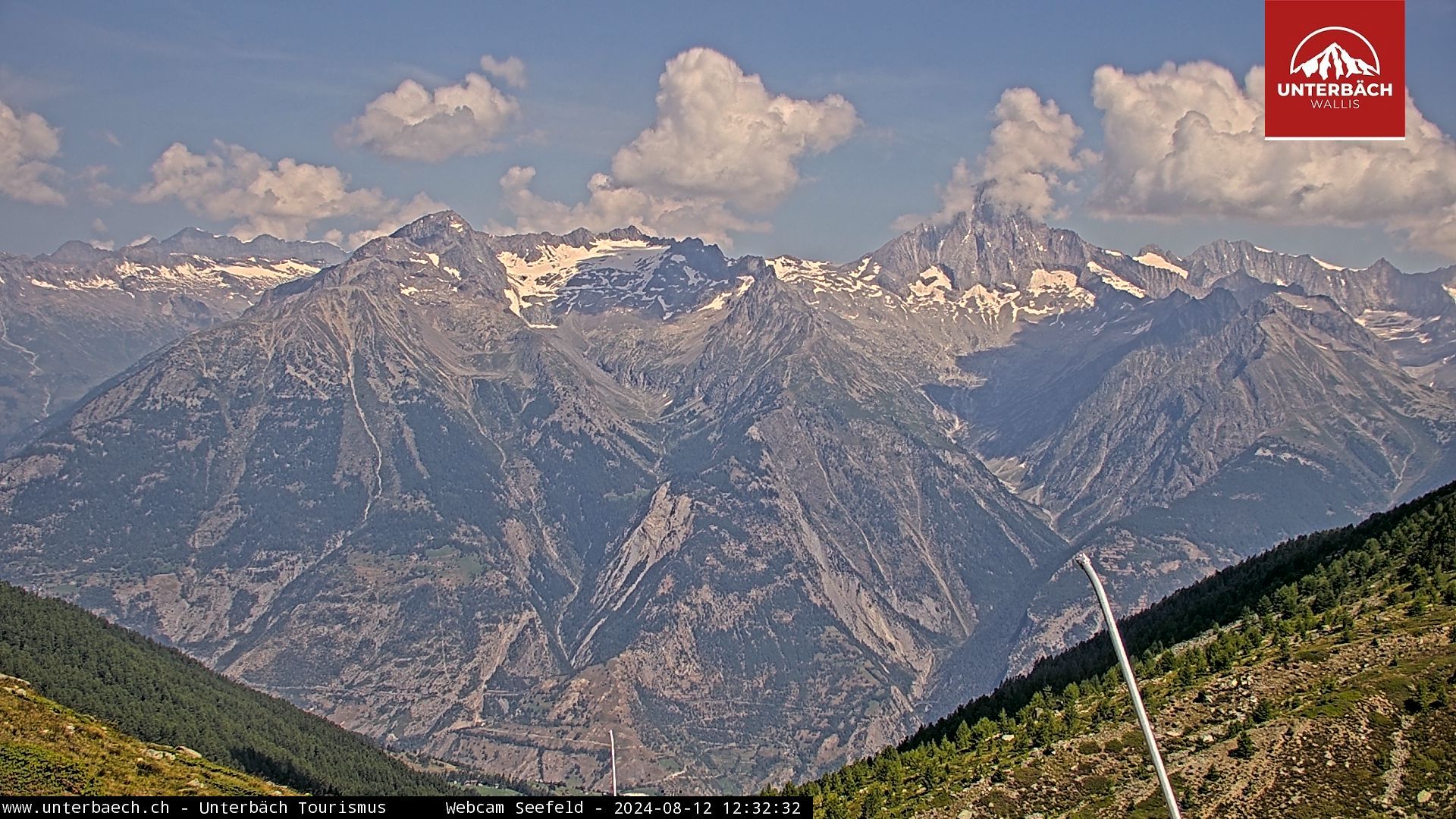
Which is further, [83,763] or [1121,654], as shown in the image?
[83,763]

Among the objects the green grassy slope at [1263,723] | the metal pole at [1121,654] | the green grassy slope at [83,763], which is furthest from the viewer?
the green grassy slope at [83,763]

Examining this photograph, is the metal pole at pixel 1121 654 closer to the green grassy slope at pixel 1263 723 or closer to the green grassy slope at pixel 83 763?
the green grassy slope at pixel 1263 723

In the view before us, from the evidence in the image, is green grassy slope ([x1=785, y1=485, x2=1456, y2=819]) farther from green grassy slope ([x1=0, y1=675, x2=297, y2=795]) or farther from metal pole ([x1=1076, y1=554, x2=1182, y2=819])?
green grassy slope ([x1=0, y1=675, x2=297, y2=795])

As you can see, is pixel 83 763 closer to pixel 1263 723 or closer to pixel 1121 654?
pixel 1263 723

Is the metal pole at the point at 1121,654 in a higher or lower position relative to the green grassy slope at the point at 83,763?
higher

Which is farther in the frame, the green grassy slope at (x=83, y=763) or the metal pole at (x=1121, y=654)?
the green grassy slope at (x=83, y=763)

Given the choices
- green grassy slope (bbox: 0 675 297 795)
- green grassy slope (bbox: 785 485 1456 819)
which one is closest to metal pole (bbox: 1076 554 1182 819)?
green grassy slope (bbox: 785 485 1456 819)

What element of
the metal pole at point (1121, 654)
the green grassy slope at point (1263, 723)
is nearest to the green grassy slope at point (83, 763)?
the green grassy slope at point (1263, 723)

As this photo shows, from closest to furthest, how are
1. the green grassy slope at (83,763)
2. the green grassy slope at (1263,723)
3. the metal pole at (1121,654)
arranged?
the metal pole at (1121,654), the green grassy slope at (1263,723), the green grassy slope at (83,763)

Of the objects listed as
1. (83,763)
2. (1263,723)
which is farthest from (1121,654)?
(83,763)

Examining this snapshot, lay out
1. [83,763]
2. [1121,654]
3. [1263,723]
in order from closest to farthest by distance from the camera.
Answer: [1121,654]
[1263,723]
[83,763]
